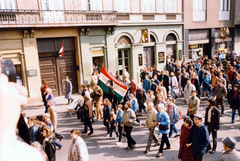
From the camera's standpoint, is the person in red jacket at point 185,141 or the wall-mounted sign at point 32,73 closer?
the person in red jacket at point 185,141

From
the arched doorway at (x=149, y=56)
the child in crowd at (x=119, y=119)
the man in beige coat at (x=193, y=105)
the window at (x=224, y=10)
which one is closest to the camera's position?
the child in crowd at (x=119, y=119)

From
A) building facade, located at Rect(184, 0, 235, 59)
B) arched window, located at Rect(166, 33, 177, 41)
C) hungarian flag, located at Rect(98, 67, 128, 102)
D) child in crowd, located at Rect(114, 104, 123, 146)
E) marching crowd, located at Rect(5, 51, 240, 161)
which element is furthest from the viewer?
building facade, located at Rect(184, 0, 235, 59)

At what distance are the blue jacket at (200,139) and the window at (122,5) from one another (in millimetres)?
12889

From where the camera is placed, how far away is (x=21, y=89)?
0.92 metres

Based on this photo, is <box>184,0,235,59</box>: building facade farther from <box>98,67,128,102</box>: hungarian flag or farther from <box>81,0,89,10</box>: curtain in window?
<box>98,67,128,102</box>: hungarian flag

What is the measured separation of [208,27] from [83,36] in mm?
14362

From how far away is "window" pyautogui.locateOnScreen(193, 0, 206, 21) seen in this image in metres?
21.3

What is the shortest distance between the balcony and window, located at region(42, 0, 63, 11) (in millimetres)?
384

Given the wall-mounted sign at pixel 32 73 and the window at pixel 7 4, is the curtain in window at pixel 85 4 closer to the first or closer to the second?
the window at pixel 7 4

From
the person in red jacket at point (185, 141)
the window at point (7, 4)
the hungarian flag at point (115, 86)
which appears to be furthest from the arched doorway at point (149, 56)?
the person in red jacket at point (185, 141)

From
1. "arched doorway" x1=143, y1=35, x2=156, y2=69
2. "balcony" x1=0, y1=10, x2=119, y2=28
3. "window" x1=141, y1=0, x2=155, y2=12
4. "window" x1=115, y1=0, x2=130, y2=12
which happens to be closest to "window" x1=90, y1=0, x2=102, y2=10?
"balcony" x1=0, y1=10, x2=119, y2=28

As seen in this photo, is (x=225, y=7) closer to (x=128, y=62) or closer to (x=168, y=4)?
(x=168, y=4)

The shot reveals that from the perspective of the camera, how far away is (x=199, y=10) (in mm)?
21609

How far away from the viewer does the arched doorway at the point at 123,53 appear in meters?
16.9
